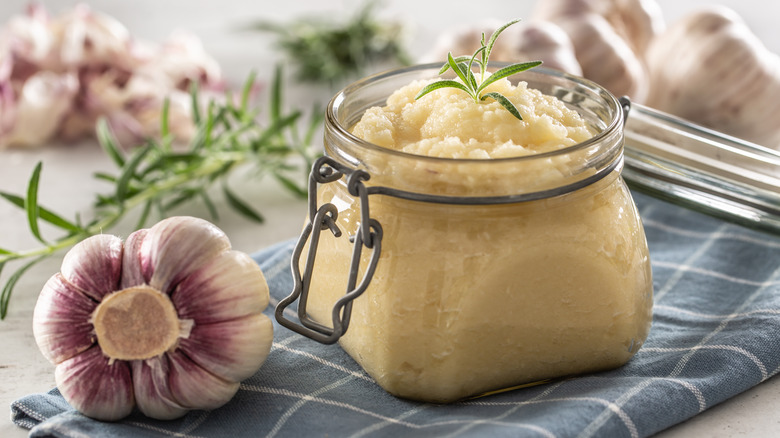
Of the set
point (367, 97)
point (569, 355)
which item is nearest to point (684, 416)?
point (569, 355)

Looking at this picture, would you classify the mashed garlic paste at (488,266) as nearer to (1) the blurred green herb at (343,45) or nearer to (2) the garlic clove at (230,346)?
(2) the garlic clove at (230,346)

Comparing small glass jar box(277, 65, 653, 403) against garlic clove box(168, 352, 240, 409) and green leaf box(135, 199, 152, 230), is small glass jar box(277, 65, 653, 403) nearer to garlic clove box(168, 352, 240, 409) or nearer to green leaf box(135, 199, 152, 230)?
garlic clove box(168, 352, 240, 409)

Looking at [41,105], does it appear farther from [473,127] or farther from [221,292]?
[473,127]

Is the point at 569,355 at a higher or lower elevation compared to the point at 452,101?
lower

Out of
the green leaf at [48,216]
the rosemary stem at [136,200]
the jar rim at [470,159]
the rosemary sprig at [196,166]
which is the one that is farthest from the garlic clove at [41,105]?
the jar rim at [470,159]

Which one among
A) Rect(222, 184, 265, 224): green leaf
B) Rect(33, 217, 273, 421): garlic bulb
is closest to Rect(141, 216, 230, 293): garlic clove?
Rect(33, 217, 273, 421): garlic bulb

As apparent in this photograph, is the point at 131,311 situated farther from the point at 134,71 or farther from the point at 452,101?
the point at 134,71
